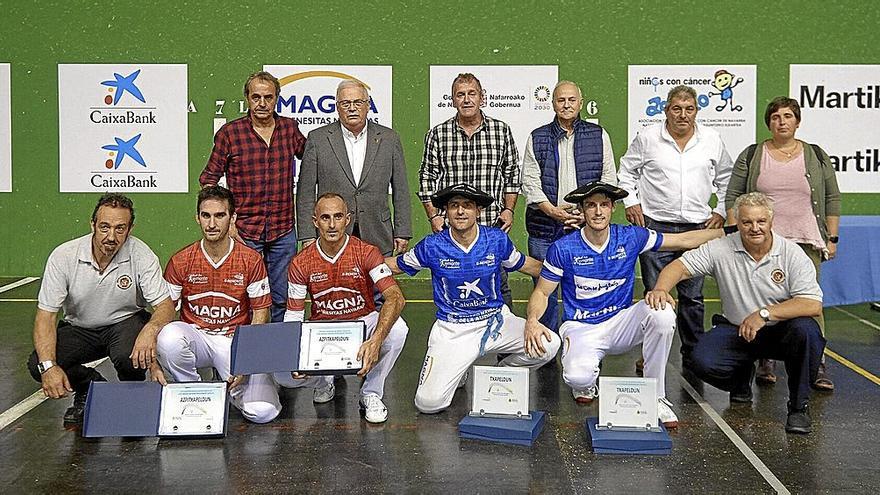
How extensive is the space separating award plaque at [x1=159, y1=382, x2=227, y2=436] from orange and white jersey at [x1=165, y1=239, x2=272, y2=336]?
41cm

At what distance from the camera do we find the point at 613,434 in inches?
152

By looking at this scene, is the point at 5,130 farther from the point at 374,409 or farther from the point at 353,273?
the point at 374,409

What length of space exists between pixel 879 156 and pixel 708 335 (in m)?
4.56

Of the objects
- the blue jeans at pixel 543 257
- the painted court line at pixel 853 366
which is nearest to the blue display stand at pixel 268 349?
the blue jeans at pixel 543 257

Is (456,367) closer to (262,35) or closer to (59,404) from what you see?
(59,404)

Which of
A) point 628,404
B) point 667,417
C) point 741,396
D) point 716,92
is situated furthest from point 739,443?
point 716,92

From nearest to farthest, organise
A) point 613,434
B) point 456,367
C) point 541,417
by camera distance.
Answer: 1. point 613,434
2. point 541,417
3. point 456,367

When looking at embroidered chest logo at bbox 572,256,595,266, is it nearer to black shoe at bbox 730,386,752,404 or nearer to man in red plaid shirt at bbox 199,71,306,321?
black shoe at bbox 730,386,752,404

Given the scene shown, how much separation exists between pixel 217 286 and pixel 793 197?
8.82 feet

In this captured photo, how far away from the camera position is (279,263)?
202 inches

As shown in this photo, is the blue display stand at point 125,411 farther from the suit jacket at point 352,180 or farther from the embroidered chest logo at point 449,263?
the suit jacket at point 352,180

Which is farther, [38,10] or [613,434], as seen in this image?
[38,10]

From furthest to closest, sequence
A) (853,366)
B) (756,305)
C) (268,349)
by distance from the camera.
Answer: (853,366) → (756,305) → (268,349)

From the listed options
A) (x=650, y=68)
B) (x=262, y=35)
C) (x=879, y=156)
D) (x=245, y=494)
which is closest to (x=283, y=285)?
(x=245, y=494)
